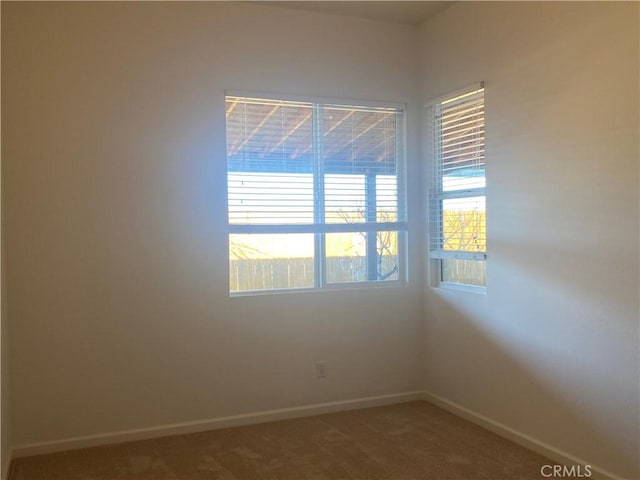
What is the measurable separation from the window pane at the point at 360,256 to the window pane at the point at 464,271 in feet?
1.31

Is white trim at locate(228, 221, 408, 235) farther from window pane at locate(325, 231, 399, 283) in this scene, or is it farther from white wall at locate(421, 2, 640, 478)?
white wall at locate(421, 2, 640, 478)

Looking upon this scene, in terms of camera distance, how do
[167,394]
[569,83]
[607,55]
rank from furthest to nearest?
[167,394] < [569,83] < [607,55]

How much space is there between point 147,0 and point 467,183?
2.42m

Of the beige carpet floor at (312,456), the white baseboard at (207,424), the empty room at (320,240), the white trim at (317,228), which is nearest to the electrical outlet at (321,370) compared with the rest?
the empty room at (320,240)

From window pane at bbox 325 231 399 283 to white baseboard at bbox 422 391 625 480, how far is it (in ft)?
3.26

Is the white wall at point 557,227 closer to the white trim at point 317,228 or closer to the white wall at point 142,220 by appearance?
the white trim at point 317,228

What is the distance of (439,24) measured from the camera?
4.12 metres

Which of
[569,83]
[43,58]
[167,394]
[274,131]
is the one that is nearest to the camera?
[569,83]

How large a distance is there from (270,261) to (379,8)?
1.95 meters

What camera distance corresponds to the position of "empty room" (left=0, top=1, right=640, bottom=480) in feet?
9.91

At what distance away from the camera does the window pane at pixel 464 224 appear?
12.4ft

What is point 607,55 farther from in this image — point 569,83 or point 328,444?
point 328,444

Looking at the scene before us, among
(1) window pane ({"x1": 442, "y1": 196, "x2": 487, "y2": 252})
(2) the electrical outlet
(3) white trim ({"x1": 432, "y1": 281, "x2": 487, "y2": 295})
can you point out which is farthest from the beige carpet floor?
(1) window pane ({"x1": 442, "y1": 196, "x2": 487, "y2": 252})

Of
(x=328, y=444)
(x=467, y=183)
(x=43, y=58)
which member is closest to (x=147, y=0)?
(x=43, y=58)
